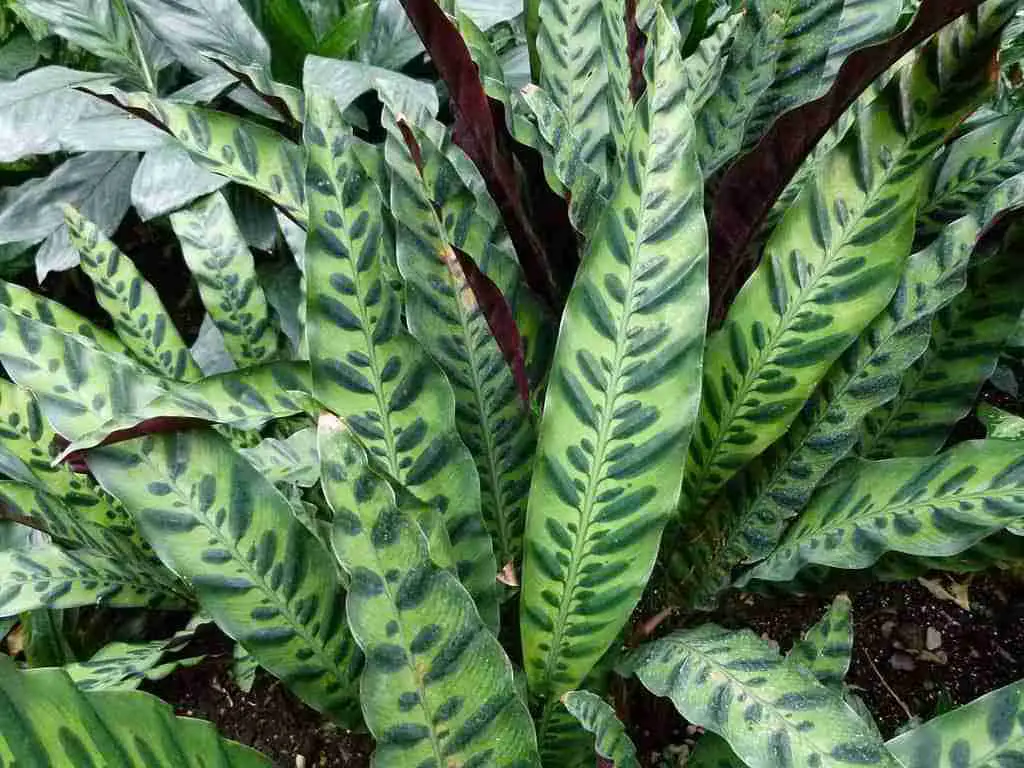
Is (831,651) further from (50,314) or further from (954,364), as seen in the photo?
(50,314)

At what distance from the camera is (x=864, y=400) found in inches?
29.0

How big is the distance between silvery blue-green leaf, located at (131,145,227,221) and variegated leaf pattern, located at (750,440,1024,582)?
814 millimetres

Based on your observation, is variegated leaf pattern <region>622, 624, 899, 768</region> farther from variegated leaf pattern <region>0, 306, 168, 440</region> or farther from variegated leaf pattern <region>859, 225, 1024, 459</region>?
variegated leaf pattern <region>0, 306, 168, 440</region>

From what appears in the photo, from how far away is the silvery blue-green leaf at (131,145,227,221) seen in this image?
1.14 metres

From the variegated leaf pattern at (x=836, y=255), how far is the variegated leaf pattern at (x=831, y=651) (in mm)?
155

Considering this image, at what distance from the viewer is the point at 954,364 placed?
0.82m

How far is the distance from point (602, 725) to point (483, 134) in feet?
1.66

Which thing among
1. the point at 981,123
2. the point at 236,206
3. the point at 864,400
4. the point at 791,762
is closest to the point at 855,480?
the point at 864,400

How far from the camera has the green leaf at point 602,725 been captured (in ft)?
1.83

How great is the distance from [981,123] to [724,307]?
0.37 meters

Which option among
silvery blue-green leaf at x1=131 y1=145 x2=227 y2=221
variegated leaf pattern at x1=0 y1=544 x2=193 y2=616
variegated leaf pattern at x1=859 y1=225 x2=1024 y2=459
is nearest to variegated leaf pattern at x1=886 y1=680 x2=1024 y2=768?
variegated leaf pattern at x1=859 y1=225 x2=1024 y2=459

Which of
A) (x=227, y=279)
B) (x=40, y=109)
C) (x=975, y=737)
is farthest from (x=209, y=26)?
(x=975, y=737)

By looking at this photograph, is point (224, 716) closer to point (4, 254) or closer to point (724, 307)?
point (724, 307)

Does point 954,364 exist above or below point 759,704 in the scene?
above
